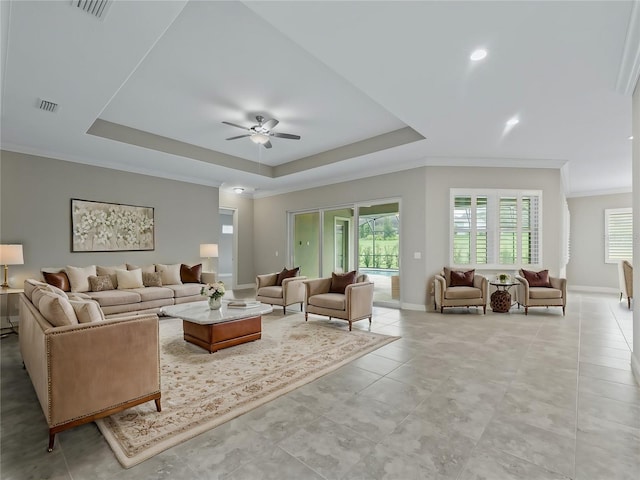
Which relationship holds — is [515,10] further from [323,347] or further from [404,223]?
[404,223]

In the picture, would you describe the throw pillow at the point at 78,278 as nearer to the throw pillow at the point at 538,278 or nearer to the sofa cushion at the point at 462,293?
the sofa cushion at the point at 462,293

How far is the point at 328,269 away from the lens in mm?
8188

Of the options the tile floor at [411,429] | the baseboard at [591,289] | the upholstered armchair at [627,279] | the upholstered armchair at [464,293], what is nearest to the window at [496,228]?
the upholstered armchair at [464,293]

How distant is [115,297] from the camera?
17.1 ft

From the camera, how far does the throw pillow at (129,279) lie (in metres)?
5.81

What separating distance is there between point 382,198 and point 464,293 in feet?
8.03

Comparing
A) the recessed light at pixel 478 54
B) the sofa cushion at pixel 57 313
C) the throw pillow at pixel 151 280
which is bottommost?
the throw pillow at pixel 151 280

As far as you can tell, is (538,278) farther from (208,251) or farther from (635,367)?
(208,251)

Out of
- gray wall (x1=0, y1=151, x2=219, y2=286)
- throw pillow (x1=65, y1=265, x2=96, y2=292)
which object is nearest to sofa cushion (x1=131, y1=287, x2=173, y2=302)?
throw pillow (x1=65, y1=265, x2=96, y2=292)

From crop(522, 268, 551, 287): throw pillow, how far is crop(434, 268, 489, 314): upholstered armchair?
2.90 ft

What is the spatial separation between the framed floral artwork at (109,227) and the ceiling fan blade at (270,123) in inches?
143

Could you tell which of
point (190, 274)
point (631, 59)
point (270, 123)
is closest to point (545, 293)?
point (631, 59)

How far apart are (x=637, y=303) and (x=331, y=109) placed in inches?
158

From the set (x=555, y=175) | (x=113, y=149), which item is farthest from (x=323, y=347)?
(x=555, y=175)
